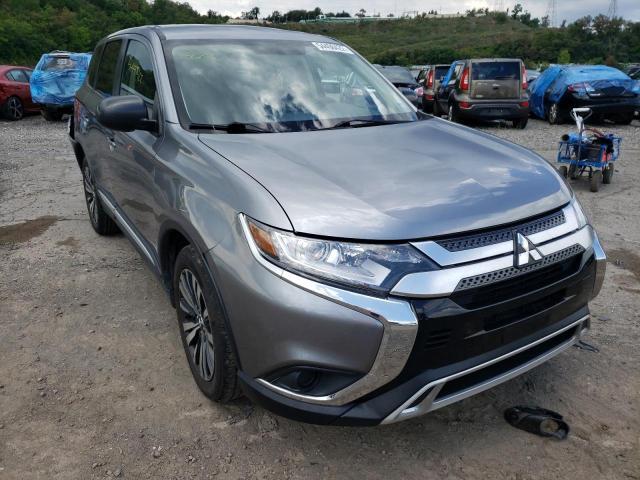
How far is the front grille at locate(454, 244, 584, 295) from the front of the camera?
202cm

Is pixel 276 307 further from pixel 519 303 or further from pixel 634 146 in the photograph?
pixel 634 146

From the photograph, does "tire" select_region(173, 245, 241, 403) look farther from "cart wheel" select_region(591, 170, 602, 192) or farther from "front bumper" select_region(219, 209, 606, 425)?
"cart wheel" select_region(591, 170, 602, 192)

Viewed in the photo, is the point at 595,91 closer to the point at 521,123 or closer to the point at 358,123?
the point at 521,123

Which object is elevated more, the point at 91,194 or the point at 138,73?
the point at 138,73

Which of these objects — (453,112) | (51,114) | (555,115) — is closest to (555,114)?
(555,115)

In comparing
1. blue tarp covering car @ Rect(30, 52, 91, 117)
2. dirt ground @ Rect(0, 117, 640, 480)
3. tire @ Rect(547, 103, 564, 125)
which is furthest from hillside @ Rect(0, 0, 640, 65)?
dirt ground @ Rect(0, 117, 640, 480)

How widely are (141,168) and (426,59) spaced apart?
57119 mm

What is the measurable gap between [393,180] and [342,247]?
474mm

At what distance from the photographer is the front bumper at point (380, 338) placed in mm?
1956

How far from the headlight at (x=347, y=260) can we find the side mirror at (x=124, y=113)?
130 cm

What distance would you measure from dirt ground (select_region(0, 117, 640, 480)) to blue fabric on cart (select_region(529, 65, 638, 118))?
1022cm

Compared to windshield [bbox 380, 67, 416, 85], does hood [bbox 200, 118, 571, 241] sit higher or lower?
higher

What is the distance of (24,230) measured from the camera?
5422mm

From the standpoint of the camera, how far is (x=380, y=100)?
11.7ft
